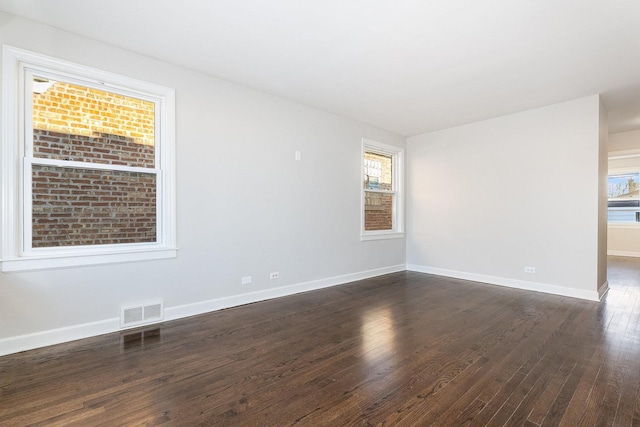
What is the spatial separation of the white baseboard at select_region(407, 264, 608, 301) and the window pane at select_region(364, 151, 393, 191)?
1792 millimetres

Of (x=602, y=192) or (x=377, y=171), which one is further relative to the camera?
(x=377, y=171)

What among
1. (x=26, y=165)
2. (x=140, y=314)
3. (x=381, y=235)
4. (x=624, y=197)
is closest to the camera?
→ (x=26, y=165)

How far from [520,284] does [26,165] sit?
20.1 ft

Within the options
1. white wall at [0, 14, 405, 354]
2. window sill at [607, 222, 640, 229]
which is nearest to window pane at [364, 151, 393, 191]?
white wall at [0, 14, 405, 354]

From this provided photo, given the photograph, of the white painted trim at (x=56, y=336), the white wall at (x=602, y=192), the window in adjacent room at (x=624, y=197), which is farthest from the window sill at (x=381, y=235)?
the window in adjacent room at (x=624, y=197)

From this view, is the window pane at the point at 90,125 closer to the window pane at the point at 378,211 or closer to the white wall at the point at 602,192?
the window pane at the point at 378,211

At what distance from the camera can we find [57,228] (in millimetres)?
2750

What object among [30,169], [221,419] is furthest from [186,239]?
[221,419]

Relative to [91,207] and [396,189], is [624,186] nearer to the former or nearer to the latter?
[396,189]

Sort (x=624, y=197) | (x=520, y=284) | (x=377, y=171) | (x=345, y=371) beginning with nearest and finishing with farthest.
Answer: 1. (x=345, y=371)
2. (x=520, y=284)
3. (x=377, y=171)
4. (x=624, y=197)

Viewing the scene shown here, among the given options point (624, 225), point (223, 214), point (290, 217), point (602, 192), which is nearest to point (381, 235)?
point (290, 217)

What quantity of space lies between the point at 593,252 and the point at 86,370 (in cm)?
566

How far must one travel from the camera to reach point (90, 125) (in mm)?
2900

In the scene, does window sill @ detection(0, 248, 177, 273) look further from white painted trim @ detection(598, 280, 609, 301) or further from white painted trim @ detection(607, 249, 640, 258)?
white painted trim @ detection(607, 249, 640, 258)
